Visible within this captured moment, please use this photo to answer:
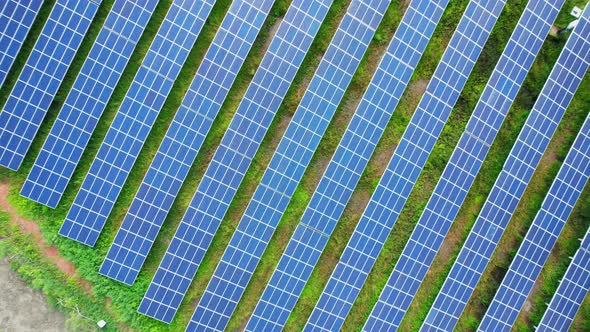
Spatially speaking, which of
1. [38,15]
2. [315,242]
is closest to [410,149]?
[315,242]

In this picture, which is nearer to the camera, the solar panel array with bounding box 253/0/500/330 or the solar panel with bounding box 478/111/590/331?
the solar panel array with bounding box 253/0/500/330

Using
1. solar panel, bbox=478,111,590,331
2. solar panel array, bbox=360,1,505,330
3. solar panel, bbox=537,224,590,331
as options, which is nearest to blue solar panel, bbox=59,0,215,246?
solar panel array, bbox=360,1,505,330

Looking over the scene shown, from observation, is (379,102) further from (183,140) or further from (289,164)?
(183,140)

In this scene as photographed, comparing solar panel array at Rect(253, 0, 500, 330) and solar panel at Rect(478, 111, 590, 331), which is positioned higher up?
solar panel at Rect(478, 111, 590, 331)

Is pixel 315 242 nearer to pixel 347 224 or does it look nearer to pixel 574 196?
pixel 347 224

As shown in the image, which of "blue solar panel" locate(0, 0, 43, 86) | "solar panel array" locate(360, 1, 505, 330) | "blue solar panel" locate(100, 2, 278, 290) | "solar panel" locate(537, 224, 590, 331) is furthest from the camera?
"solar panel" locate(537, 224, 590, 331)

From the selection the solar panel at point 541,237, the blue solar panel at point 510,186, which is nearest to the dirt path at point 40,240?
the blue solar panel at point 510,186

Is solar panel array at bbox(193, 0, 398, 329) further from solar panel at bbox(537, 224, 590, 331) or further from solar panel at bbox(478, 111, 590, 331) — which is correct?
solar panel at bbox(537, 224, 590, 331)

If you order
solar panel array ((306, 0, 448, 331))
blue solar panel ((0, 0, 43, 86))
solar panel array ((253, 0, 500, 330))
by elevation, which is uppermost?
solar panel array ((306, 0, 448, 331))

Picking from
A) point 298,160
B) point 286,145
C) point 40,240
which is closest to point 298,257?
Result: point 298,160
